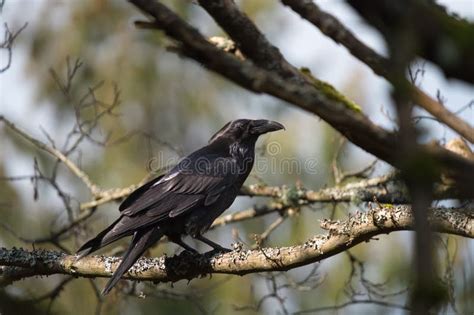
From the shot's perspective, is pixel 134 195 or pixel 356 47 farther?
pixel 134 195

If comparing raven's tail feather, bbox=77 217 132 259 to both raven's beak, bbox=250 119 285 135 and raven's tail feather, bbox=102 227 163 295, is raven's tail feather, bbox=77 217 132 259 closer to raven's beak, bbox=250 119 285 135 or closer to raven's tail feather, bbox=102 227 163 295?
raven's tail feather, bbox=102 227 163 295

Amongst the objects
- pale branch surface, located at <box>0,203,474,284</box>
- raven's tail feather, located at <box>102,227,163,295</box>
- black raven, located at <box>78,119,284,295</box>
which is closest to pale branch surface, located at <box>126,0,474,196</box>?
pale branch surface, located at <box>0,203,474,284</box>

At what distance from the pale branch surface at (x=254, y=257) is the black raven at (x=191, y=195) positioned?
0.17 meters

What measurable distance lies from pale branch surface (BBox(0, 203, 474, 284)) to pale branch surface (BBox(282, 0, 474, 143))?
0.84 m

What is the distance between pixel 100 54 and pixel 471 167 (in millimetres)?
11495

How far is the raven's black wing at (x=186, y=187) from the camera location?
6.08m

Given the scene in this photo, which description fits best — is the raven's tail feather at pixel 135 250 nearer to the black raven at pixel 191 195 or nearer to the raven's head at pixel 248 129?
the black raven at pixel 191 195

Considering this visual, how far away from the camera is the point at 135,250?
5355mm

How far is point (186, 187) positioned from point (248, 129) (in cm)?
101

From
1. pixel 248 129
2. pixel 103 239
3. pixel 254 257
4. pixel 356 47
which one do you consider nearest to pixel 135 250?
pixel 103 239

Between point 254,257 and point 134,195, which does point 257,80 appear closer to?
point 254,257

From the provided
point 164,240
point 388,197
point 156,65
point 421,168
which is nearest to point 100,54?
point 156,65

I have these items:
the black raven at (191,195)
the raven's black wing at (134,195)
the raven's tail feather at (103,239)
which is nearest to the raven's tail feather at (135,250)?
the black raven at (191,195)

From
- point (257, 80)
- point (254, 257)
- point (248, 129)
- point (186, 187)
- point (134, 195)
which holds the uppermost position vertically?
point (248, 129)
